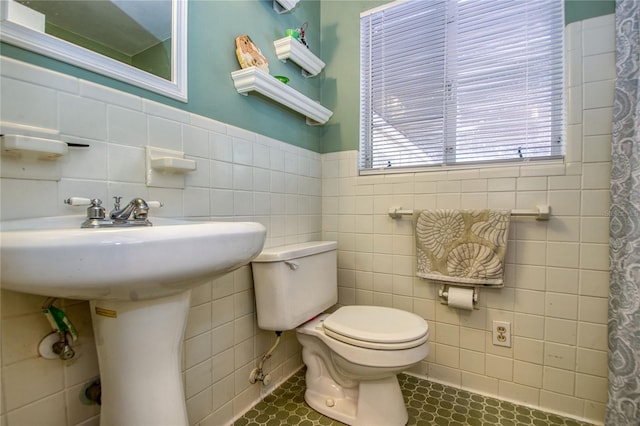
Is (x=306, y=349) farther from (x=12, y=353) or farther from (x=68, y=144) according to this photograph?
(x=68, y=144)

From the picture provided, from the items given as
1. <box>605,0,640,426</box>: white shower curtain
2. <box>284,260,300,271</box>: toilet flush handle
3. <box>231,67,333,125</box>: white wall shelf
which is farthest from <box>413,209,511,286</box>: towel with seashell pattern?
<box>231,67,333,125</box>: white wall shelf

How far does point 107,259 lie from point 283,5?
4.67 feet

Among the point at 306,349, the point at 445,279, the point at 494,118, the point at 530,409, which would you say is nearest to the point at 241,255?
the point at 306,349

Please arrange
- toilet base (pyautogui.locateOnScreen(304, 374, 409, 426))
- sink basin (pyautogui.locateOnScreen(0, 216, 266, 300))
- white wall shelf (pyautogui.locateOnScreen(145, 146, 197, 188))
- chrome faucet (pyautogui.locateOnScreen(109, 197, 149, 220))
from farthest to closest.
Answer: toilet base (pyautogui.locateOnScreen(304, 374, 409, 426))
white wall shelf (pyautogui.locateOnScreen(145, 146, 197, 188))
chrome faucet (pyautogui.locateOnScreen(109, 197, 149, 220))
sink basin (pyautogui.locateOnScreen(0, 216, 266, 300))

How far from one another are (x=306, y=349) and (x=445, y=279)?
28.4 inches

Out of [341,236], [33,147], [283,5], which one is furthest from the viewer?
[341,236]

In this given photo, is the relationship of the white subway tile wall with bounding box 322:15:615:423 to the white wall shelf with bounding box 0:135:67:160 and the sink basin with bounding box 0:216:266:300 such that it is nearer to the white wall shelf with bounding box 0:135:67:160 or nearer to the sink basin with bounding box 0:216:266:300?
the sink basin with bounding box 0:216:266:300

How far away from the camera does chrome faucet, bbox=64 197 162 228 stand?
72cm

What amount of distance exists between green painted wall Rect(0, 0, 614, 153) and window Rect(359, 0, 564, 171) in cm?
8

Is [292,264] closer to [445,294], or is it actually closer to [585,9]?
[445,294]

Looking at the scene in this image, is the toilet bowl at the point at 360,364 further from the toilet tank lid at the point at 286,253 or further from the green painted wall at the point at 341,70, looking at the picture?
the green painted wall at the point at 341,70

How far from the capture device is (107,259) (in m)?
0.48

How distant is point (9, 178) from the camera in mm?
665

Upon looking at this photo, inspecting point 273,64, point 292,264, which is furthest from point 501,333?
point 273,64
